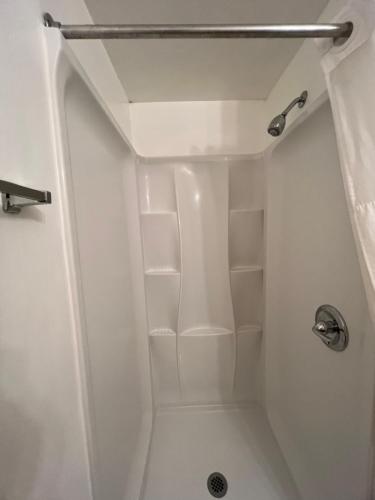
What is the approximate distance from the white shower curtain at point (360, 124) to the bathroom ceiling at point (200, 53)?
0.41m

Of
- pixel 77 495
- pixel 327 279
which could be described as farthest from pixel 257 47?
pixel 77 495

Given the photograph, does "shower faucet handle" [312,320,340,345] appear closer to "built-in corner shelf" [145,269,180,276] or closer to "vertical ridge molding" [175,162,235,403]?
"vertical ridge molding" [175,162,235,403]

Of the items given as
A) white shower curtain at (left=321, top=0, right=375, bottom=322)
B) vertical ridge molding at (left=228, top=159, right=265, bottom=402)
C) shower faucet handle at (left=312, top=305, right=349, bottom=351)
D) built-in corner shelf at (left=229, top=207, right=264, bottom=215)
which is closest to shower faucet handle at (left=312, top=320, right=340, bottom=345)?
shower faucet handle at (left=312, top=305, right=349, bottom=351)

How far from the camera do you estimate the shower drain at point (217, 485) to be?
108 centimetres

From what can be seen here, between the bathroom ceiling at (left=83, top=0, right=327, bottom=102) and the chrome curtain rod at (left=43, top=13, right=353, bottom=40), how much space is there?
311 mm

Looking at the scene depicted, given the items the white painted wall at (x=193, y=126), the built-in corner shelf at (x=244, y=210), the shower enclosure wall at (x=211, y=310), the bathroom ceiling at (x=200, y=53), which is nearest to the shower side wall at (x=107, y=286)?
the shower enclosure wall at (x=211, y=310)

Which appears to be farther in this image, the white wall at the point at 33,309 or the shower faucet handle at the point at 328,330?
the shower faucet handle at the point at 328,330

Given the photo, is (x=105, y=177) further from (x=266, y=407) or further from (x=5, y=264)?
(x=266, y=407)

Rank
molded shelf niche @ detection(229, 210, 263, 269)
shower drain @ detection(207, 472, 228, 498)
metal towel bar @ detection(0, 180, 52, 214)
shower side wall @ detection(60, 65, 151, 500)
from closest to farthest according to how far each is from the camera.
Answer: metal towel bar @ detection(0, 180, 52, 214)
shower side wall @ detection(60, 65, 151, 500)
shower drain @ detection(207, 472, 228, 498)
molded shelf niche @ detection(229, 210, 263, 269)

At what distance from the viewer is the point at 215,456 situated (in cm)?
124

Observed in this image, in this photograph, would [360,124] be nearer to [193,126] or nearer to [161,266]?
[193,126]

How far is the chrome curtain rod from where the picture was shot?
0.56 meters

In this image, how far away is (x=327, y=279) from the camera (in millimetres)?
867

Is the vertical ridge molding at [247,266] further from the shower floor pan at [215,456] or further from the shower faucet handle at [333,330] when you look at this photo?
the shower faucet handle at [333,330]
